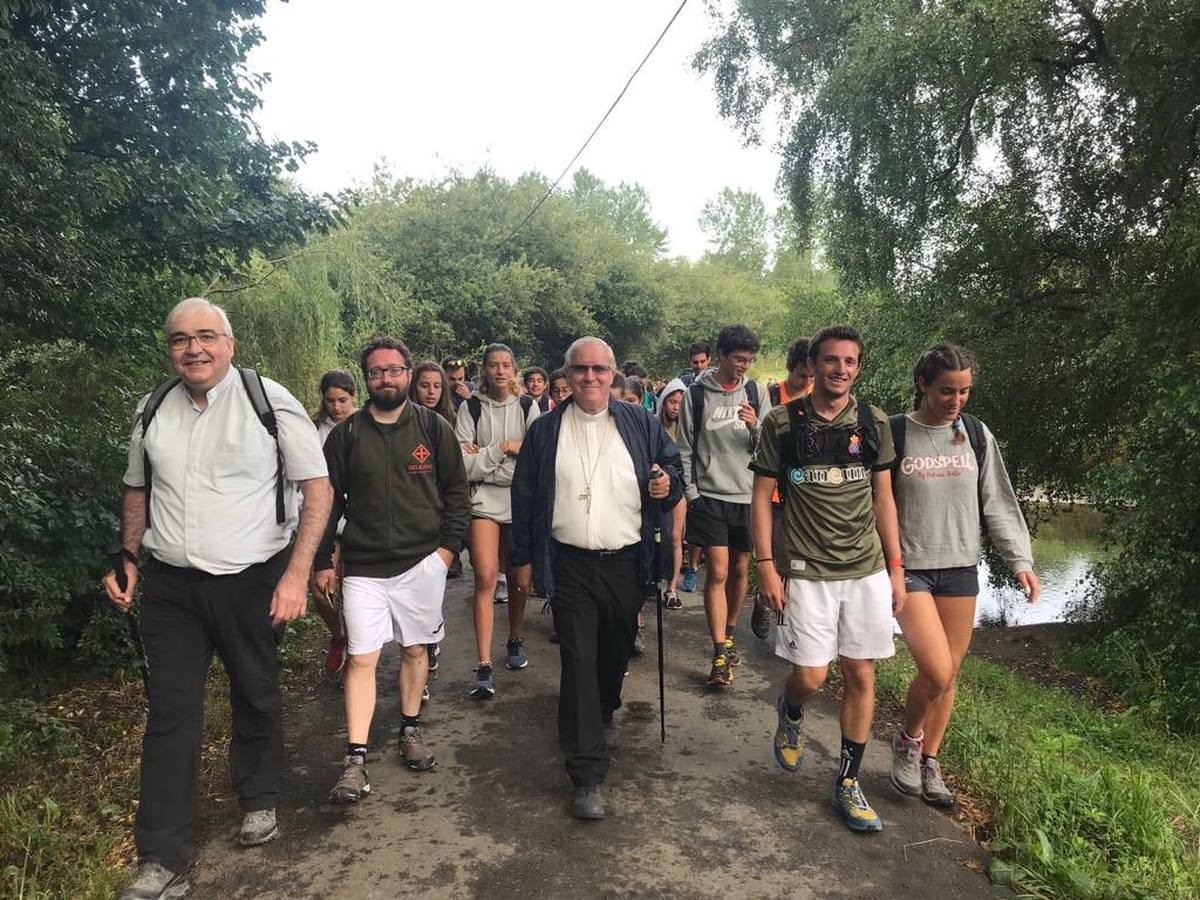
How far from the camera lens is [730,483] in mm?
5523

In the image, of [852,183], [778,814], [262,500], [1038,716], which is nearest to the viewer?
[262,500]

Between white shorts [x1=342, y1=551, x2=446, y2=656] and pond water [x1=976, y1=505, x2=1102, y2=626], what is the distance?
9572 mm

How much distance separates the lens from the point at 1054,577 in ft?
53.9

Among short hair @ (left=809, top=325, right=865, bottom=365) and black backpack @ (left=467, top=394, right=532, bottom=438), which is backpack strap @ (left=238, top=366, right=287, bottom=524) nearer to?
short hair @ (left=809, top=325, right=865, bottom=365)

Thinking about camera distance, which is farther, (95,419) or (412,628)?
(95,419)

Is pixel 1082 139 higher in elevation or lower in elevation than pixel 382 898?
higher

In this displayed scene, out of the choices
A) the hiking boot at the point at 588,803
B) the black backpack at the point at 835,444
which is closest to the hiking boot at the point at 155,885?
the hiking boot at the point at 588,803

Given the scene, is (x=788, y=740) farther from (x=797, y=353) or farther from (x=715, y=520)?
(x=797, y=353)

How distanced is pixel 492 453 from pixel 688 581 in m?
3.25

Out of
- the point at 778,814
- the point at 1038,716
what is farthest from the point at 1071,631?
the point at 778,814

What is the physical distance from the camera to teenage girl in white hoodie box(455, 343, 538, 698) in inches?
205

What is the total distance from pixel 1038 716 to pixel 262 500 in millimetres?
5888

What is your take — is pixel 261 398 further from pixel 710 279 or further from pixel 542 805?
pixel 710 279

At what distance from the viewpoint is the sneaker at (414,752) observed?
13.5ft
